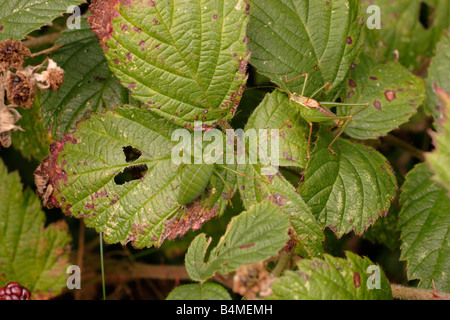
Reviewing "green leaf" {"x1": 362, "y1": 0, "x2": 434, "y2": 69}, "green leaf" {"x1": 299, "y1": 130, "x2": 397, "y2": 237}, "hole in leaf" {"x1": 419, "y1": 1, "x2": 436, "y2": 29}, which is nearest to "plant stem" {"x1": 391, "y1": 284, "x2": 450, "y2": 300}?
"green leaf" {"x1": 299, "y1": 130, "x2": 397, "y2": 237}

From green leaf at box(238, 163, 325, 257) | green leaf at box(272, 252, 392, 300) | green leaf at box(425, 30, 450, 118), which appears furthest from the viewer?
green leaf at box(425, 30, 450, 118)

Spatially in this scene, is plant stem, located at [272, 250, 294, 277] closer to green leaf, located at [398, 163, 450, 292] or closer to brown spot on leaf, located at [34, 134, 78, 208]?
green leaf, located at [398, 163, 450, 292]

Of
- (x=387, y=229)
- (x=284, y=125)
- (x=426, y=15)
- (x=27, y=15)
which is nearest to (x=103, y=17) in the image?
(x=27, y=15)

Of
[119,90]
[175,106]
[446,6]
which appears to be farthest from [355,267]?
[446,6]

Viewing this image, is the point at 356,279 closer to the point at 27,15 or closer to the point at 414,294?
the point at 414,294

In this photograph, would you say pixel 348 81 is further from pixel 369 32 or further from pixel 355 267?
pixel 355 267

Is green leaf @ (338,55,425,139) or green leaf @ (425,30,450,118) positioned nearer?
green leaf @ (338,55,425,139)

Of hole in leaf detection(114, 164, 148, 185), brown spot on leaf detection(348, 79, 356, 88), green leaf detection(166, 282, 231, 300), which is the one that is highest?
brown spot on leaf detection(348, 79, 356, 88)

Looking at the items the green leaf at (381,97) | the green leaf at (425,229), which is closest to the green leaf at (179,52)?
the green leaf at (381,97)
